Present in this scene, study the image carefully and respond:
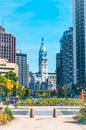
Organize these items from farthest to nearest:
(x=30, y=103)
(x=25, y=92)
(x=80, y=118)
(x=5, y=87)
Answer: (x=25, y=92) < (x=5, y=87) < (x=30, y=103) < (x=80, y=118)

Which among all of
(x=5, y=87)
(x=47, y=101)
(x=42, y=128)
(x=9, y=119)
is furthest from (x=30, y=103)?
(x=42, y=128)

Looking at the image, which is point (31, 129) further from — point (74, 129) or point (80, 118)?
point (80, 118)

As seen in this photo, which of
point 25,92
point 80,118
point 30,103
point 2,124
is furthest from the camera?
point 25,92

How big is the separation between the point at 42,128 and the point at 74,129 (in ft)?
8.67

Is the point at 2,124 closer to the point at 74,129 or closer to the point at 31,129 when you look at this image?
the point at 31,129

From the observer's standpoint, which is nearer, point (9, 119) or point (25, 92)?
point (9, 119)

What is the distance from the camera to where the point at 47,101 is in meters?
94.1

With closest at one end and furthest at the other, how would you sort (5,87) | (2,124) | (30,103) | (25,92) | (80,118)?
1. (2,124)
2. (80,118)
3. (30,103)
4. (5,87)
5. (25,92)

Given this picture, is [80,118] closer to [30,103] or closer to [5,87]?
[30,103]

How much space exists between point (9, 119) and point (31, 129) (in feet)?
29.9

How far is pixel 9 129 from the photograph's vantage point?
31156mm

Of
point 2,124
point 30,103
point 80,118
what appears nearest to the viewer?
point 2,124

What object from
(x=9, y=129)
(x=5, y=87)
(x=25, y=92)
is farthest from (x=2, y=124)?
(x=25, y=92)

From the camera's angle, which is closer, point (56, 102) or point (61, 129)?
point (61, 129)
